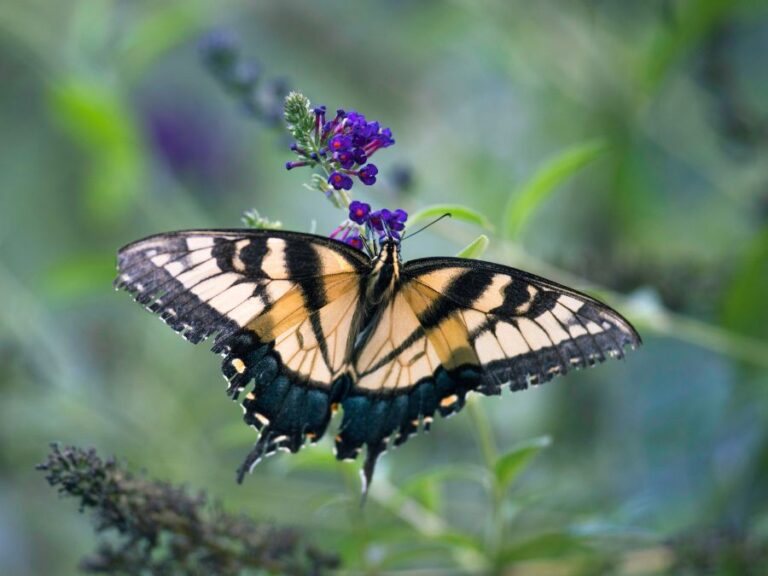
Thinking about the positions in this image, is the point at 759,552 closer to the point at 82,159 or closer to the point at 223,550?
the point at 223,550

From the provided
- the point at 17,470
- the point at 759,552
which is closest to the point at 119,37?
the point at 17,470

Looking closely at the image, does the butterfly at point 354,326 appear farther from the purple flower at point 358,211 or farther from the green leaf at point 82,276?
the green leaf at point 82,276

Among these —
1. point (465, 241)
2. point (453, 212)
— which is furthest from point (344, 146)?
point (465, 241)

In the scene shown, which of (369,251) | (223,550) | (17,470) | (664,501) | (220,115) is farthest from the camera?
(220,115)

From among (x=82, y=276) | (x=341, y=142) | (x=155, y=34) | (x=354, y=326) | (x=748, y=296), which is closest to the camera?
(x=341, y=142)

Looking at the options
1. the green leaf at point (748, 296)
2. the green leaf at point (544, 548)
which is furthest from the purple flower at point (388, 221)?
the green leaf at point (748, 296)

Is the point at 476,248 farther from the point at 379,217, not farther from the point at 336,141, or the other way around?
the point at 336,141
